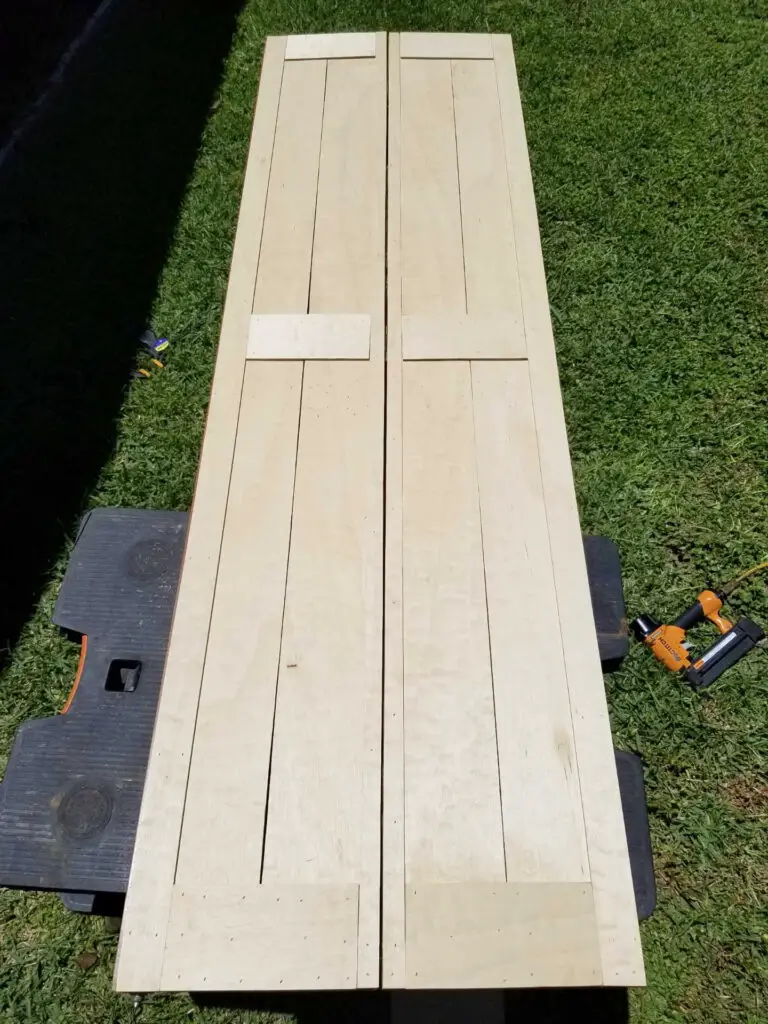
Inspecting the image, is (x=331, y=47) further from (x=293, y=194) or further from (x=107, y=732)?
(x=107, y=732)

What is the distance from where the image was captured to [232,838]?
164 cm

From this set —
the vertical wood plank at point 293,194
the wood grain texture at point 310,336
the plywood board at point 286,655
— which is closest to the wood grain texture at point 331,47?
the vertical wood plank at point 293,194

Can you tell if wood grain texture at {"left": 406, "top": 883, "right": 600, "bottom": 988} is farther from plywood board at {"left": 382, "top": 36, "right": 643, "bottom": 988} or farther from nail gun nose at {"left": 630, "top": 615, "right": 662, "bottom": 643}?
nail gun nose at {"left": 630, "top": 615, "right": 662, "bottom": 643}

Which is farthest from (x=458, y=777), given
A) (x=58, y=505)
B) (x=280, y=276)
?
(x=58, y=505)

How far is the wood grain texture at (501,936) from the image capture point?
4.99 ft

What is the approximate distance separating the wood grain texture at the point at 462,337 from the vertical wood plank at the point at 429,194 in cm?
6

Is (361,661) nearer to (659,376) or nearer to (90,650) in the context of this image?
(90,650)

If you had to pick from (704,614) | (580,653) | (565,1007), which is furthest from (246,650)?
(704,614)

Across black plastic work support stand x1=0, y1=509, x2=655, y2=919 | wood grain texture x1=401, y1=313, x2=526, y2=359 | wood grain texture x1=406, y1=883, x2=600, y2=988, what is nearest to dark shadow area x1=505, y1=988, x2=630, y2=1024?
black plastic work support stand x1=0, y1=509, x2=655, y2=919

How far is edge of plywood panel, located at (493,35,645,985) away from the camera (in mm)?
1587

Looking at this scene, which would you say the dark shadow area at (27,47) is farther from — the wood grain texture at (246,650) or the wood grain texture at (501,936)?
the wood grain texture at (501,936)

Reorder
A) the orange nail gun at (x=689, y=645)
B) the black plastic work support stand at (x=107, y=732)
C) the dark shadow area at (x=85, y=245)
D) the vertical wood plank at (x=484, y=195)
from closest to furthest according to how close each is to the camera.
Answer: the black plastic work support stand at (x=107, y=732) → the vertical wood plank at (x=484, y=195) → the orange nail gun at (x=689, y=645) → the dark shadow area at (x=85, y=245)

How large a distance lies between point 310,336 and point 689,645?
204 cm

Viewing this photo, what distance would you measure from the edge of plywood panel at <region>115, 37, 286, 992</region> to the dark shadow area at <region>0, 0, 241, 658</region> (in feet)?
4.74
